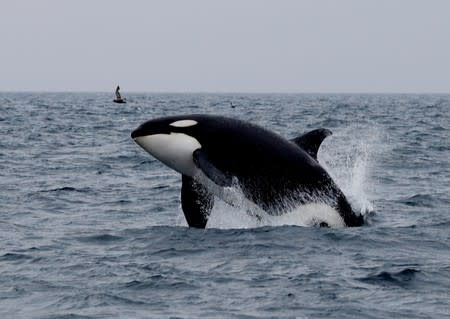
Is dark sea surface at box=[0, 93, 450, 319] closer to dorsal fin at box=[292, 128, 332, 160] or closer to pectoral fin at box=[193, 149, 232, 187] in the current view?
pectoral fin at box=[193, 149, 232, 187]

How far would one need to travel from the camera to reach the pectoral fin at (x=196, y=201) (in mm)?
11312

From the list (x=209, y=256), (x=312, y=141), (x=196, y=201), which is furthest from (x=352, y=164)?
(x=209, y=256)

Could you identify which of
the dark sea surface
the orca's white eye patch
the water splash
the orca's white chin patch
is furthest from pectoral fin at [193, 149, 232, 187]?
the water splash

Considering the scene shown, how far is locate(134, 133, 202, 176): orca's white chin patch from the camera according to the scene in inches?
431

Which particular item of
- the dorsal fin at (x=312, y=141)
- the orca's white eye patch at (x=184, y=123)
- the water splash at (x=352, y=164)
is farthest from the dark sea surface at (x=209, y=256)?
the orca's white eye patch at (x=184, y=123)

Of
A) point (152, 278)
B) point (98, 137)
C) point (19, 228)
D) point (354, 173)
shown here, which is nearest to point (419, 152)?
point (354, 173)

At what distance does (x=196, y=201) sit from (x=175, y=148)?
831mm

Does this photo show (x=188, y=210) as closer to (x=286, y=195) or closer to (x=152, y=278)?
(x=286, y=195)

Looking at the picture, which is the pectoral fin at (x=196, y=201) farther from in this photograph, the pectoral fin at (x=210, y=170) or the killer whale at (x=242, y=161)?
the pectoral fin at (x=210, y=170)

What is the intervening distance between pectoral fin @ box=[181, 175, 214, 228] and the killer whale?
14 mm

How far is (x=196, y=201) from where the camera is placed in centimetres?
1133

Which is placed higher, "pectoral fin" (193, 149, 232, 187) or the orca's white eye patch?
the orca's white eye patch

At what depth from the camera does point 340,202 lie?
1110cm

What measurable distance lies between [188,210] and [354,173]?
7.79 m
